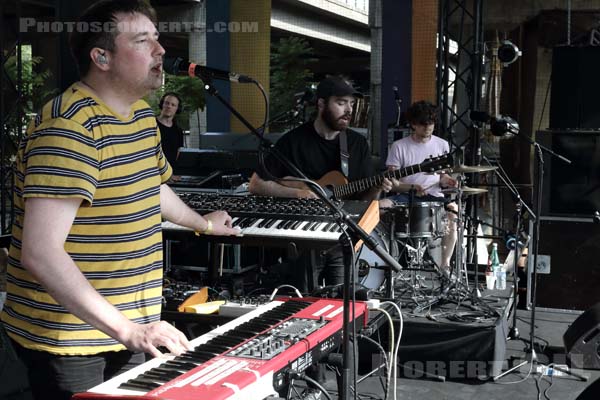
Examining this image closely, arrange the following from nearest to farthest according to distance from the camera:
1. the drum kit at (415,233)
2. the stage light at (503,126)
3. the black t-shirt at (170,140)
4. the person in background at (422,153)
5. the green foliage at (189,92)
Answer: the stage light at (503,126) < the drum kit at (415,233) < the person in background at (422,153) < the black t-shirt at (170,140) < the green foliage at (189,92)

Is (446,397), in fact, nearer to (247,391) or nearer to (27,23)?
(247,391)

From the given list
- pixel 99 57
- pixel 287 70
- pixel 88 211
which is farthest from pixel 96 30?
pixel 287 70

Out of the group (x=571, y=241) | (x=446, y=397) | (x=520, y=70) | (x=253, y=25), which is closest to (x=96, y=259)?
(x=446, y=397)

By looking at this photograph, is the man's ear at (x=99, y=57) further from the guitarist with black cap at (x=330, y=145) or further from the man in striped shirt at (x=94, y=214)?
the guitarist with black cap at (x=330, y=145)

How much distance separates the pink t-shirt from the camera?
7.78m

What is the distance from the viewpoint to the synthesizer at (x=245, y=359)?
1.86 meters

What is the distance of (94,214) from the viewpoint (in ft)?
7.07

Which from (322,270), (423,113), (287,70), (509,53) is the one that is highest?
(287,70)

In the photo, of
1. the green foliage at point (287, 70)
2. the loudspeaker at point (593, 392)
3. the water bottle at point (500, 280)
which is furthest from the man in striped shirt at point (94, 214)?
the green foliage at point (287, 70)

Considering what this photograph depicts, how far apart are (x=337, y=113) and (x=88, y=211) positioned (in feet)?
12.3

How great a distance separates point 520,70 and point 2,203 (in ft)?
35.8

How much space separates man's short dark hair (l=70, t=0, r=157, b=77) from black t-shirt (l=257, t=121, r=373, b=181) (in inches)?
136

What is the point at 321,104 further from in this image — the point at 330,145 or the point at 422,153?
the point at 422,153

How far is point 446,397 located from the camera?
4906mm
